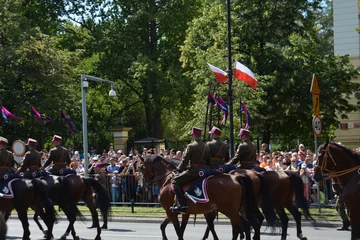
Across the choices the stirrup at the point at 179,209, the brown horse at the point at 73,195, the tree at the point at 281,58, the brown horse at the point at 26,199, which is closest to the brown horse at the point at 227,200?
the stirrup at the point at 179,209

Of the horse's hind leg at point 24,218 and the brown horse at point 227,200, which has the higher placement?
the brown horse at point 227,200

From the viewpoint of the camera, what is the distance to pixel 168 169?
16078 mm

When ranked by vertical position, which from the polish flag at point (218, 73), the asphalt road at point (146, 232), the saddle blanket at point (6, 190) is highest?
the polish flag at point (218, 73)

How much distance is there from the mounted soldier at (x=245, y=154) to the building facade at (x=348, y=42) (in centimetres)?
2843

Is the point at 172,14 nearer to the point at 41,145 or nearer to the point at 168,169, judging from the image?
the point at 41,145

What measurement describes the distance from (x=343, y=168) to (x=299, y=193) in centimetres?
312

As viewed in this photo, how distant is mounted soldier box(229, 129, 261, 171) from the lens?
1541cm

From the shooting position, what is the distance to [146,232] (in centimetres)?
1798

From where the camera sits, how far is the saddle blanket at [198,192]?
45.4 ft

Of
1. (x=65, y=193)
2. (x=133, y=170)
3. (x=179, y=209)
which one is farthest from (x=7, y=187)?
(x=133, y=170)

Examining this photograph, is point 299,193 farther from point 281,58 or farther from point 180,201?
point 281,58

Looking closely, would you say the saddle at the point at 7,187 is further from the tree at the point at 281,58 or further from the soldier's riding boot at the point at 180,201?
the tree at the point at 281,58

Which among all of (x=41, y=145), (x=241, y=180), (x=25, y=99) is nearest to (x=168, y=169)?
(x=241, y=180)

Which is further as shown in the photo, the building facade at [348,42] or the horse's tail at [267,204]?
the building facade at [348,42]
